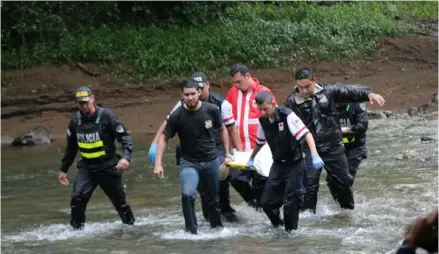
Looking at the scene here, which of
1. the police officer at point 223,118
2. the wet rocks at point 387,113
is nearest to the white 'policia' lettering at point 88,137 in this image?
the police officer at point 223,118

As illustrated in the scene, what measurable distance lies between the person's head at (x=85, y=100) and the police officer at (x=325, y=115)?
2.28 m

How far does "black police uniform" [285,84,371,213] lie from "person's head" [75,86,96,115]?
2.28 metres

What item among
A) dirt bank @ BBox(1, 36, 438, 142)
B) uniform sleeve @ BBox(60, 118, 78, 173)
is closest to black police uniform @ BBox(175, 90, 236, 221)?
uniform sleeve @ BBox(60, 118, 78, 173)

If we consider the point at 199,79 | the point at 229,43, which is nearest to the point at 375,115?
the point at 229,43

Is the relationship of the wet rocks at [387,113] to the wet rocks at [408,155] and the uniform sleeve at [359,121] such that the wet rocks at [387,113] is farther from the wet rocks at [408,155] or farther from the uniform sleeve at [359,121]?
the uniform sleeve at [359,121]

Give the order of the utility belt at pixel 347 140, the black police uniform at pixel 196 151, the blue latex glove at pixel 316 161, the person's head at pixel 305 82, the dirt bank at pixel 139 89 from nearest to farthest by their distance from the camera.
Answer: the blue latex glove at pixel 316 161 < the black police uniform at pixel 196 151 < the person's head at pixel 305 82 < the utility belt at pixel 347 140 < the dirt bank at pixel 139 89

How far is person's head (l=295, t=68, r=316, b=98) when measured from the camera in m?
10.4

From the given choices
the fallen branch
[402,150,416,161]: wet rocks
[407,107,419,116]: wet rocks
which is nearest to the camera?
[402,150,416,161]: wet rocks

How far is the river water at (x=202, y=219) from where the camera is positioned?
33.0ft

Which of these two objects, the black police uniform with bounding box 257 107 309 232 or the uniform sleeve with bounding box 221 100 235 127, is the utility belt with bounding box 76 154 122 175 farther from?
the black police uniform with bounding box 257 107 309 232

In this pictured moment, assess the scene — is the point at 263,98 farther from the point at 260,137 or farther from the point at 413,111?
the point at 413,111

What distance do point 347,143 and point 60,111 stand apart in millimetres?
12915

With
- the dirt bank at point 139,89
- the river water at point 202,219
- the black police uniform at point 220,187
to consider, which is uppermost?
the black police uniform at point 220,187

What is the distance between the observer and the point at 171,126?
1035 centimetres
